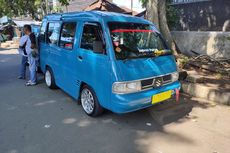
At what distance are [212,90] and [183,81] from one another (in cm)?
98

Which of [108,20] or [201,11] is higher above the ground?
[201,11]

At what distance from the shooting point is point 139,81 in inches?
163

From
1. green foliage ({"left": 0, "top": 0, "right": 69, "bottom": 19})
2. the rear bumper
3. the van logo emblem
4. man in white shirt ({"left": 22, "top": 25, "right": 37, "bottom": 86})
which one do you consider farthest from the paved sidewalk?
green foliage ({"left": 0, "top": 0, "right": 69, "bottom": 19})

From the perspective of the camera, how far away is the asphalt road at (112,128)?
12.3 feet

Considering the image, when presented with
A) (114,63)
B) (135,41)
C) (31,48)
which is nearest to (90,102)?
(114,63)

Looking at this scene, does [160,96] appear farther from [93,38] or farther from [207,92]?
[207,92]

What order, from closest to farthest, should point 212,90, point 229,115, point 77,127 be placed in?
point 77,127, point 229,115, point 212,90

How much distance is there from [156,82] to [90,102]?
4.56ft

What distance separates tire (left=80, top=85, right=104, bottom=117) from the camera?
4635 mm

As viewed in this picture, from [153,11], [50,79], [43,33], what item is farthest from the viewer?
[153,11]

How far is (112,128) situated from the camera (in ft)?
14.4

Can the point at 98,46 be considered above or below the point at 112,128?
above

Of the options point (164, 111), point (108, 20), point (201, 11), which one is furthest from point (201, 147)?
point (201, 11)

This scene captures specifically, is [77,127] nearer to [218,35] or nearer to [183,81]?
[183,81]
